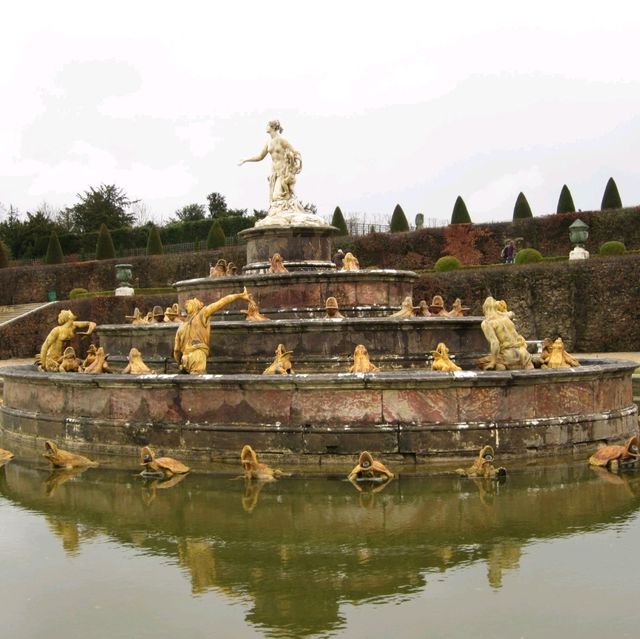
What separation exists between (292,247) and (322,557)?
13006mm

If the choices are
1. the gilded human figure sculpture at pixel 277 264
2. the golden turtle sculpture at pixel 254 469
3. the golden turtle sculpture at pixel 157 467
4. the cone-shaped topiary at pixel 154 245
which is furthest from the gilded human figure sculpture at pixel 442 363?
the cone-shaped topiary at pixel 154 245

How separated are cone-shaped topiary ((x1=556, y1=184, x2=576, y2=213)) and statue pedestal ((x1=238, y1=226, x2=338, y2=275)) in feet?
91.0

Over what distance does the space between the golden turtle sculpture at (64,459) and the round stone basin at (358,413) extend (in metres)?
0.55

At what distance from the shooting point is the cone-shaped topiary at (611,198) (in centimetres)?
4466

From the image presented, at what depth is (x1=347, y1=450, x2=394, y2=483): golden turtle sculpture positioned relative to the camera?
10.8m

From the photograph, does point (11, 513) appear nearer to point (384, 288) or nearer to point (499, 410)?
point (499, 410)

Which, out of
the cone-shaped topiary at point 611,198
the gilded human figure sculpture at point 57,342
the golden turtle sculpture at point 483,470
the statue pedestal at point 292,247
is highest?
the cone-shaped topiary at point 611,198

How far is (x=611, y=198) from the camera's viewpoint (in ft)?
147

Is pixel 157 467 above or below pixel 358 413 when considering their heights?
below

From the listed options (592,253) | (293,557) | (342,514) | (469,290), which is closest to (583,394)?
(342,514)

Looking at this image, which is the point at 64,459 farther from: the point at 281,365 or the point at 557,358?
the point at 557,358

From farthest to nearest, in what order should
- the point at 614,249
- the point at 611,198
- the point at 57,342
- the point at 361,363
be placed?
the point at 611,198 < the point at 614,249 < the point at 57,342 < the point at 361,363

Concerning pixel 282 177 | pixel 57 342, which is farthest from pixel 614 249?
pixel 57 342

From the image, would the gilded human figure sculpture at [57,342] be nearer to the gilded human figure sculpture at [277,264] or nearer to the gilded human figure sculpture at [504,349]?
the gilded human figure sculpture at [277,264]
